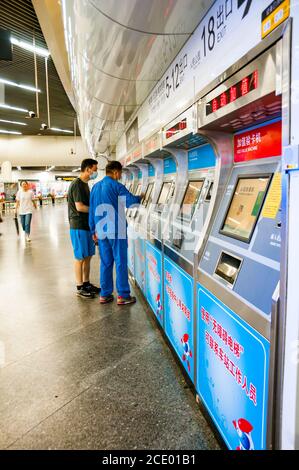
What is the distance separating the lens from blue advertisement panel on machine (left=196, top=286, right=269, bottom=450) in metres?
1.11

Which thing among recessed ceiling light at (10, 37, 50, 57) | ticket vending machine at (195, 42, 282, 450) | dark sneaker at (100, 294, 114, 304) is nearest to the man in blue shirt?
dark sneaker at (100, 294, 114, 304)

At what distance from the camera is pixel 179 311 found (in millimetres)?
2092

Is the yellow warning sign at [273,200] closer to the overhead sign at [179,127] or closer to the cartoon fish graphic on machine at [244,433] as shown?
the overhead sign at [179,127]

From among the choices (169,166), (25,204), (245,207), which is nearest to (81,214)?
(169,166)

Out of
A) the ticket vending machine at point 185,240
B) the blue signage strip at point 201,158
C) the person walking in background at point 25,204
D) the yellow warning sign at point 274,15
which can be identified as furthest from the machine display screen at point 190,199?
the person walking in background at point 25,204

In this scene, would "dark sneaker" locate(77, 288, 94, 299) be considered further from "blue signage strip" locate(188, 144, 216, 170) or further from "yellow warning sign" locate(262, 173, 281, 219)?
"yellow warning sign" locate(262, 173, 281, 219)

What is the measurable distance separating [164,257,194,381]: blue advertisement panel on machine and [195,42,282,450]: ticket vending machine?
151mm

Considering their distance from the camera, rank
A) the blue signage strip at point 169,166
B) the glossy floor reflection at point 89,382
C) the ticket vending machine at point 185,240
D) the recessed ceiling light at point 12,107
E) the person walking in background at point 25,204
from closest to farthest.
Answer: the glossy floor reflection at point 89,382, the ticket vending machine at point 185,240, the blue signage strip at point 169,166, the person walking in background at point 25,204, the recessed ceiling light at point 12,107

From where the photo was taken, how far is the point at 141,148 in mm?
3107

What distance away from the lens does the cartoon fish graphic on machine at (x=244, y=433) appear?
118 centimetres

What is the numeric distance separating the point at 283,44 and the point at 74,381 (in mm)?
2145

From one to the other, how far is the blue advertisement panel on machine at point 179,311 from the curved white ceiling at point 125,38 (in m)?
1.50

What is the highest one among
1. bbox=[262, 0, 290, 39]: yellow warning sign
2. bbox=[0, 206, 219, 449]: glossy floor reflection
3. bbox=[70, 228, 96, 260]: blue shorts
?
bbox=[262, 0, 290, 39]: yellow warning sign

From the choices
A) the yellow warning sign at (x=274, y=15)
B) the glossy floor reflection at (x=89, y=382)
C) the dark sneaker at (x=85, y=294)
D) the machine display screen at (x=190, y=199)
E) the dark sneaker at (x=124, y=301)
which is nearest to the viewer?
the yellow warning sign at (x=274, y=15)
